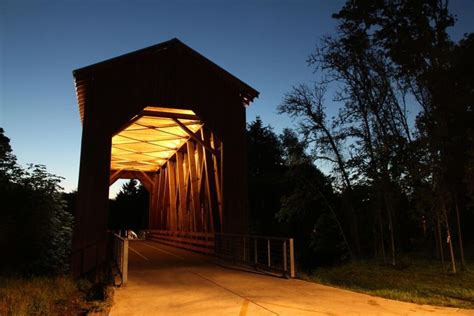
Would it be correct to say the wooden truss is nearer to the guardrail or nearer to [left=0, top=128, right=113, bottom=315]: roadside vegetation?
the guardrail

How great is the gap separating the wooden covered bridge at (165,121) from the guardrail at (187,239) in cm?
48

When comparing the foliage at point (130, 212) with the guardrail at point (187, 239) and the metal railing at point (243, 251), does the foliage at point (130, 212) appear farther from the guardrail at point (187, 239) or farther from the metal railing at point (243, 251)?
the metal railing at point (243, 251)

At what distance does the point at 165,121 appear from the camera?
→ 1344 cm

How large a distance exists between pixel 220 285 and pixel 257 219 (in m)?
16.7

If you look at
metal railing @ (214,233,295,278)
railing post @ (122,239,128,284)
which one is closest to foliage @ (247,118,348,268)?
metal railing @ (214,233,295,278)

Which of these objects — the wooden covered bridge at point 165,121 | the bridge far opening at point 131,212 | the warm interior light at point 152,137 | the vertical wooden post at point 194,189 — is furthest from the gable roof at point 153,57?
the bridge far opening at point 131,212

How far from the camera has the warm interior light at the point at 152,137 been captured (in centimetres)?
1233

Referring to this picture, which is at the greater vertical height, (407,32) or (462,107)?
(407,32)

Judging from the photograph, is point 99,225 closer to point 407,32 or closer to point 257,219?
point 407,32

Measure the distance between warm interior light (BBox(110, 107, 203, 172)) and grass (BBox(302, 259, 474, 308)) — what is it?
6.30 m

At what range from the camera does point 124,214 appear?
37188 mm

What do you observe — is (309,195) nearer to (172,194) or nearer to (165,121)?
(165,121)

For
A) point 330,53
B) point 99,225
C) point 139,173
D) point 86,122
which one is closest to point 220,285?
point 99,225

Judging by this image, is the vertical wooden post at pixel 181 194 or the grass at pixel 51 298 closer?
the grass at pixel 51 298
